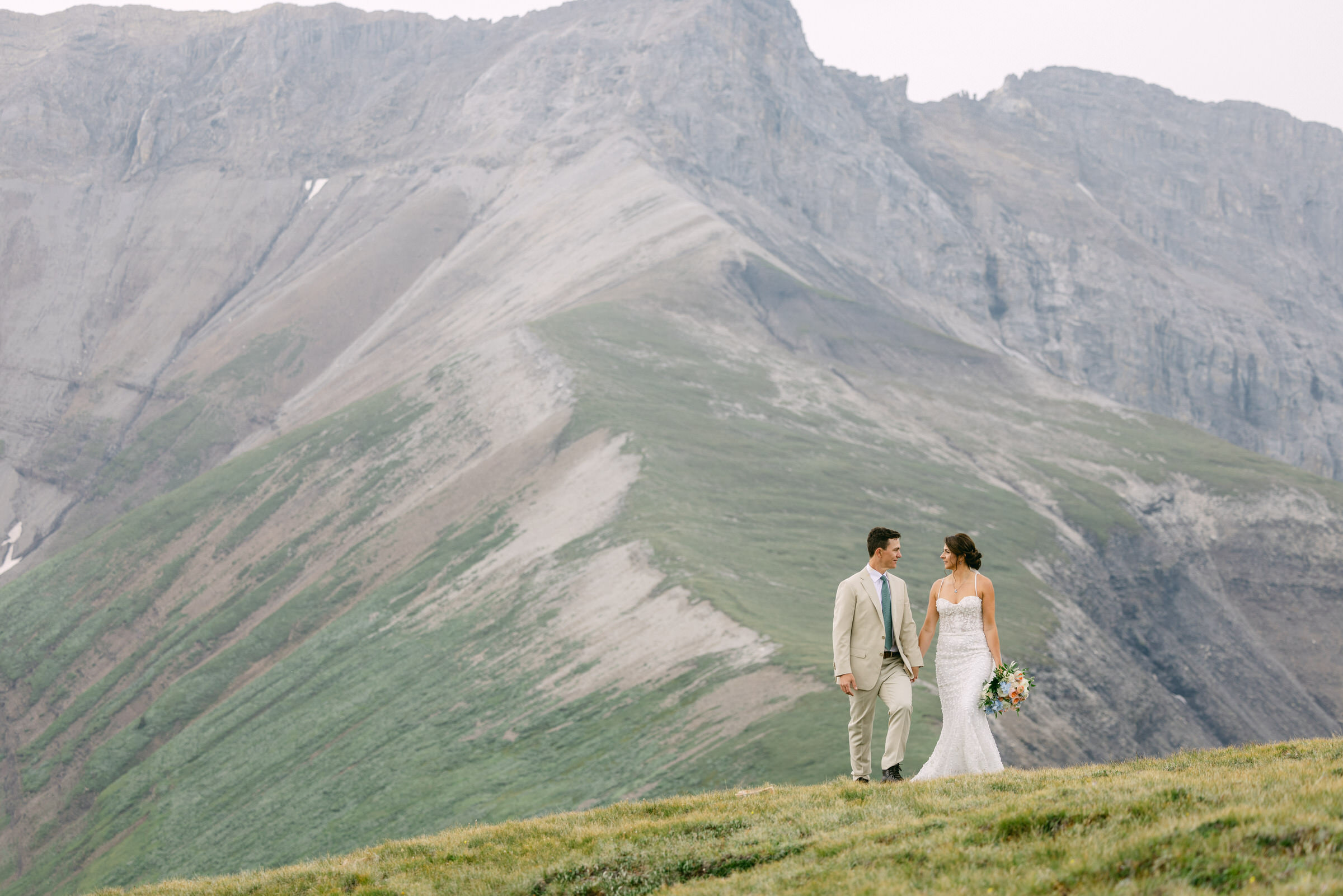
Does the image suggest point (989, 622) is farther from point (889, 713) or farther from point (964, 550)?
point (889, 713)

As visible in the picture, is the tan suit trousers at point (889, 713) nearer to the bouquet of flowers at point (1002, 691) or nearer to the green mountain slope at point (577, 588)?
the bouquet of flowers at point (1002, 691)

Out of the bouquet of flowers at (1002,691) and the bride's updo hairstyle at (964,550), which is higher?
the bride's updo hairstyle at (964,550)

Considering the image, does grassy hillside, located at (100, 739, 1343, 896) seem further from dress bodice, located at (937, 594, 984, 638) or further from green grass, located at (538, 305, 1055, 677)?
green grass, located at (538, 305, 1055, 677)

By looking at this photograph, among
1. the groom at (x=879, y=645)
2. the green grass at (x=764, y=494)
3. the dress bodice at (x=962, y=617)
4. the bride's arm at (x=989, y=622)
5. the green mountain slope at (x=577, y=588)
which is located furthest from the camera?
the green grass at (x=764, y=494)

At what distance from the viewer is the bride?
48.6 ft

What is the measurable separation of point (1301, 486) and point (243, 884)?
127157 mm

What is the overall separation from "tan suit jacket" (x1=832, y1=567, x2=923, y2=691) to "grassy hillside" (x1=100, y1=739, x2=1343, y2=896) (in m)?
1.59

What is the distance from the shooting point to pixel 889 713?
49.4 feet

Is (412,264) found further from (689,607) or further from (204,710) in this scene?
(689,607)

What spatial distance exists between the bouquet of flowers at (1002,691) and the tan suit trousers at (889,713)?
3.27 feet

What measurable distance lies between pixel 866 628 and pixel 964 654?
1.33 meters

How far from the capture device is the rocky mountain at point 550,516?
181 ft

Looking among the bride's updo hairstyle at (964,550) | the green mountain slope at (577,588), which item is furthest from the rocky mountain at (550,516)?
the bride's updo hairstyle at (964,550)

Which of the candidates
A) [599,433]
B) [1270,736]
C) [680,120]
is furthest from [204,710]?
[680,120]
